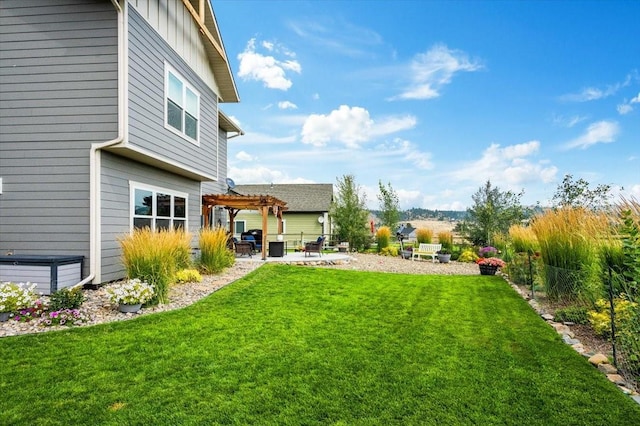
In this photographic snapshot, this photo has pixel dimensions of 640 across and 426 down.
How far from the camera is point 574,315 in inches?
218

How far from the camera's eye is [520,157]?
18531 mm

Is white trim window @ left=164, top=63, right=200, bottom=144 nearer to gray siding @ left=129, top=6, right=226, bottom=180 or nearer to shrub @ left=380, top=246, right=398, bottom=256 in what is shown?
gray siding @ left=129, top=6, right=226, bottom=180

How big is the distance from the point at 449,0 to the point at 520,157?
371 inches

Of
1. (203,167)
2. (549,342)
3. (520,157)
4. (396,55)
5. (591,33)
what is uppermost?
(396,55)

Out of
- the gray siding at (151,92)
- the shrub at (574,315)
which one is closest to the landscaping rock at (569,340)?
the shrub at (574,315)

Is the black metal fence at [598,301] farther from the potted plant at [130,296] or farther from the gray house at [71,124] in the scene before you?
the gray house at [71,124]

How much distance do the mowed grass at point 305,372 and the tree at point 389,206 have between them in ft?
58.7

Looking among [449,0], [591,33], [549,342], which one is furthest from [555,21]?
[549,342]

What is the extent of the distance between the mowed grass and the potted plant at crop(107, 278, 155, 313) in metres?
0.43

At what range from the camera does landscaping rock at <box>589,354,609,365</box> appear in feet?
12.9

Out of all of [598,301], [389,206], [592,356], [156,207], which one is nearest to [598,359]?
[592,356]

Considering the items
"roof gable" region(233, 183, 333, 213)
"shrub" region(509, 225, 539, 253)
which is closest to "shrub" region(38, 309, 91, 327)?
"shrub" region(509, 225, 539, 253)

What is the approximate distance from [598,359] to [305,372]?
3.28 m

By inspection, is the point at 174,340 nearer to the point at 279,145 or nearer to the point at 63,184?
the point at 63,184
